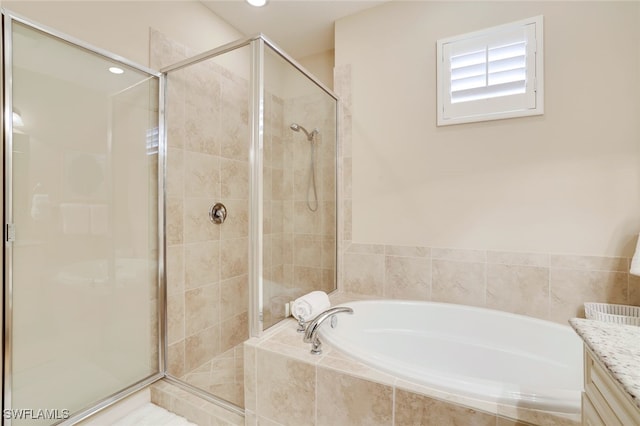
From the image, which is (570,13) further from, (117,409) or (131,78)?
(117,409)

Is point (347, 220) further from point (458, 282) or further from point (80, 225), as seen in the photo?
point (80, 225)

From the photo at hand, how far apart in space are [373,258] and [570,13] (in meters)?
1.81

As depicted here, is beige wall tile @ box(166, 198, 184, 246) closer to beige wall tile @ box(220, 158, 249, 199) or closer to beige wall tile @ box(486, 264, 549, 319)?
beige wall tile @ box(220, 158, 249, 199)

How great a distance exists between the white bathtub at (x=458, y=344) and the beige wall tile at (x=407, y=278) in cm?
14

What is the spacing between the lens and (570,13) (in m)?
1.62

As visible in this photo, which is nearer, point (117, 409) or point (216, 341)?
point (117, 409)

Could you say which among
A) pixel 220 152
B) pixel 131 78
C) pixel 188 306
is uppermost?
pixel 131 78

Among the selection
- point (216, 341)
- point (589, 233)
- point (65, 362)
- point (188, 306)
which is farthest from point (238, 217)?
point (589, 233)

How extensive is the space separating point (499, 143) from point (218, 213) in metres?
1.83

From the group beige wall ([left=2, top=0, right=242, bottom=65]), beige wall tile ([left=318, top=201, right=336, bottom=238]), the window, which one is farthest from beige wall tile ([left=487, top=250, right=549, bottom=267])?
beige wall ([left=2, top=0, right=242, bottom=65])

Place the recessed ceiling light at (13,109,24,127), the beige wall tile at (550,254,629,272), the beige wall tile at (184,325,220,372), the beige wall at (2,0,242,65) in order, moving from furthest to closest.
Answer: the beige wall tile at (184,325,220,372), the beige wall tile at (550,254,629,272), the beige wall at (2,0,242,65), the recessed ceiling light at (13,109,24,127)

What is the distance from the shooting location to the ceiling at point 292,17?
209 cm

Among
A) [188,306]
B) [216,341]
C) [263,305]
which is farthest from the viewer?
[216,341]

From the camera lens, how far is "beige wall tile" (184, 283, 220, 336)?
190 cm
